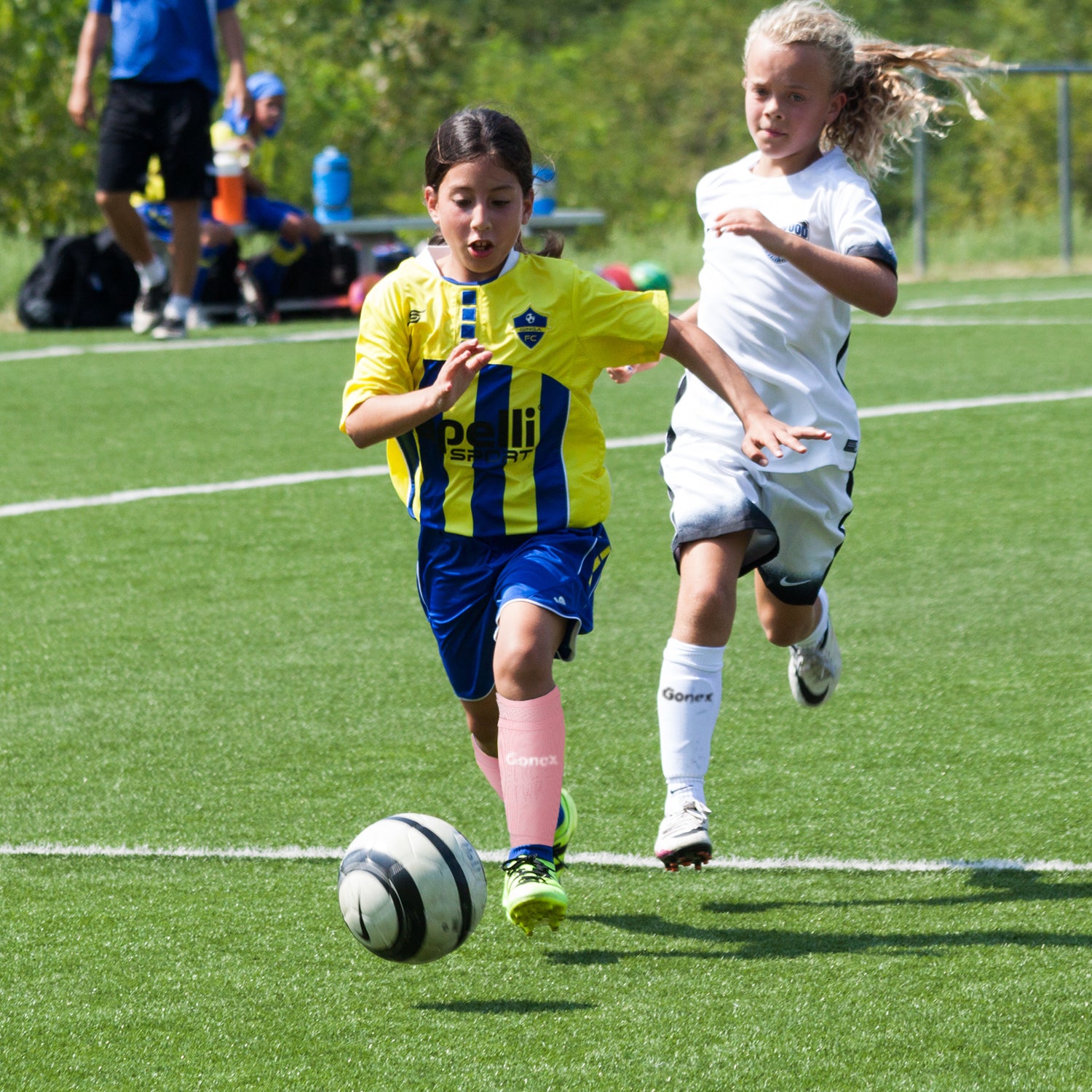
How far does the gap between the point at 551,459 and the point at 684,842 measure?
0.76m

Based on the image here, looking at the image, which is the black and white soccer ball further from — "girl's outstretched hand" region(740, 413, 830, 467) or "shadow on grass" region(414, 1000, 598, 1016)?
"girl's outstretched hand" region(740, 413, 830, 467)

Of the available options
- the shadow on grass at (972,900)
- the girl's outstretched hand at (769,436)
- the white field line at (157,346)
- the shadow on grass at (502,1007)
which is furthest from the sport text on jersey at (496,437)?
the white field line at (157,346)

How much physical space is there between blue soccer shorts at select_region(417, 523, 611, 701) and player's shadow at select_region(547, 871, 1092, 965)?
1.74 feet

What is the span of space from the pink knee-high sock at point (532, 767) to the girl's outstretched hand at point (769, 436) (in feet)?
1.86

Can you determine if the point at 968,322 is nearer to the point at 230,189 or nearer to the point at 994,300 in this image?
the point at 994,300

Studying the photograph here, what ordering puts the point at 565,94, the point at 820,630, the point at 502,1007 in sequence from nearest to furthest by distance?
the point at 502,1007 → the point at 820,630 → the point at 565,94

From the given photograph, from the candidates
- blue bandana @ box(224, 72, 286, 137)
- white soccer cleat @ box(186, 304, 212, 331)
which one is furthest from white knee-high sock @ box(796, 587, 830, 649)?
blue bandana @ box(224, 72, 286, 137)

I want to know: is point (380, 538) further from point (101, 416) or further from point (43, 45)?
point (43, 45)

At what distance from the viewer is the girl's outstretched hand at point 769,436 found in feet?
11.4

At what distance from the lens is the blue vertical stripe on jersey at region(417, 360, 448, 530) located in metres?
3.69

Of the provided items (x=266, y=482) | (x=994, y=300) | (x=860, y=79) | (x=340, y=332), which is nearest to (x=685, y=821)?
(x=860, y=79)

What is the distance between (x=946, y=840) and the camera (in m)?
3.85

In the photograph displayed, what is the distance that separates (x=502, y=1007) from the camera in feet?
10.0

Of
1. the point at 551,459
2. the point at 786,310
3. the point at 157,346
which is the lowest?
the point at 157,346
